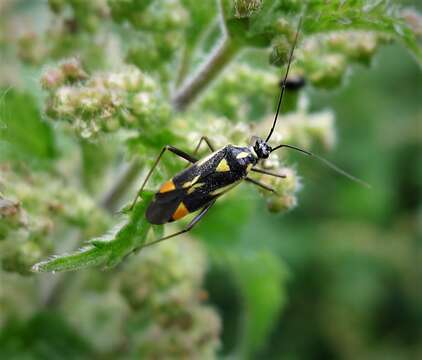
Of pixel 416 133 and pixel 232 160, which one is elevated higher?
pixel 416 133

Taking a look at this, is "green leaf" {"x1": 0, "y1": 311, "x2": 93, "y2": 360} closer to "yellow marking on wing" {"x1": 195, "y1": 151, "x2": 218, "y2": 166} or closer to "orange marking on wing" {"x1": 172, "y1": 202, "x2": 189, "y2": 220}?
"orange marking on wing" {"x1": 172, "y1": 202, "x2": 189, "y2": 220}

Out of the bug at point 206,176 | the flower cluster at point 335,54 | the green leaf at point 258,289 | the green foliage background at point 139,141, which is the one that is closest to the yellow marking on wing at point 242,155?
the bug at point 206,176

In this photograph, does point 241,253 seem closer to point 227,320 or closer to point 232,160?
point 232,160

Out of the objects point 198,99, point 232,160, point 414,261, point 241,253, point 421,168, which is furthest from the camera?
point 421,168

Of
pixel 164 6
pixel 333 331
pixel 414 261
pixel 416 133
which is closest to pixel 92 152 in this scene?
pixel 164 6

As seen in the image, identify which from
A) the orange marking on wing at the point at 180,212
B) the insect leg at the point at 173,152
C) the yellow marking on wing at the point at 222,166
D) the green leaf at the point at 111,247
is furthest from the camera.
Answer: the yellow marking on wing at the point at 222,166

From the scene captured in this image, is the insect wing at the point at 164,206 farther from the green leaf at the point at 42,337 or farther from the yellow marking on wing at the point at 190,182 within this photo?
the green leaf at the point at 42,337

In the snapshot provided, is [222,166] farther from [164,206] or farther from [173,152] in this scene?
[164,206]
